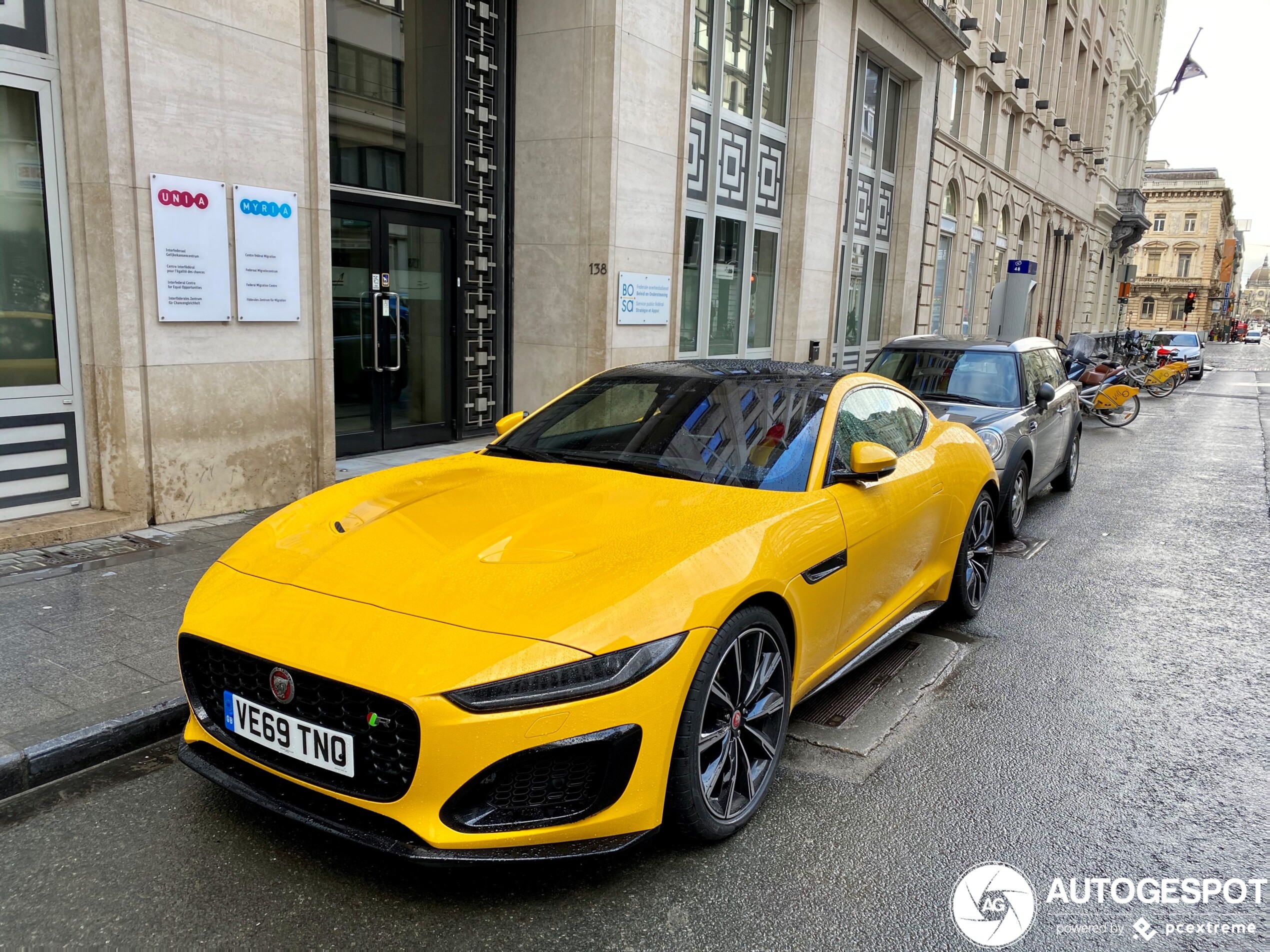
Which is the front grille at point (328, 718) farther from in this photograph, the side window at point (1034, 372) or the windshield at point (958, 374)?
the side window at point (1034, 372)

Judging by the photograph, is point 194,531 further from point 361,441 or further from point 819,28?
point 819,28

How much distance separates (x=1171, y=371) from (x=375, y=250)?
2223 cm

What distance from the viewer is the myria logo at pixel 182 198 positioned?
243 inches

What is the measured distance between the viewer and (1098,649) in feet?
17.2

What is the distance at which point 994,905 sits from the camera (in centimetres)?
282

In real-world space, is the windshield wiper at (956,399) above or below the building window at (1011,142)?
below

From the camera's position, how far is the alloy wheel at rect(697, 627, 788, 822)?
9.77ft

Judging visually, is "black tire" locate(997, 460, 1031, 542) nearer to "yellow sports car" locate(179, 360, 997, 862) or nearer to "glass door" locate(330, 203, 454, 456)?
"yellow sports car" locate(179, 360, 997, 862)

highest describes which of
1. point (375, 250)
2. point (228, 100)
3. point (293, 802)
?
point (228, 100)

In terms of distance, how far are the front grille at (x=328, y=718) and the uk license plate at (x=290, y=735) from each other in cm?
2

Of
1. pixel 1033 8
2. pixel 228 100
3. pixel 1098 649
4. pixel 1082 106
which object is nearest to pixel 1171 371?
pixel 1033 8

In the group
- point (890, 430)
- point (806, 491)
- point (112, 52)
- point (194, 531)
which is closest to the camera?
point (806, 491)

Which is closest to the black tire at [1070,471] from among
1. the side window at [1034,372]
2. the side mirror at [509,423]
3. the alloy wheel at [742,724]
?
the side window at [1034,372]

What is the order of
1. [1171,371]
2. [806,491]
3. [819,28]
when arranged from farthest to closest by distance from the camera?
[1171,371]
[819,28]
[806,491]
